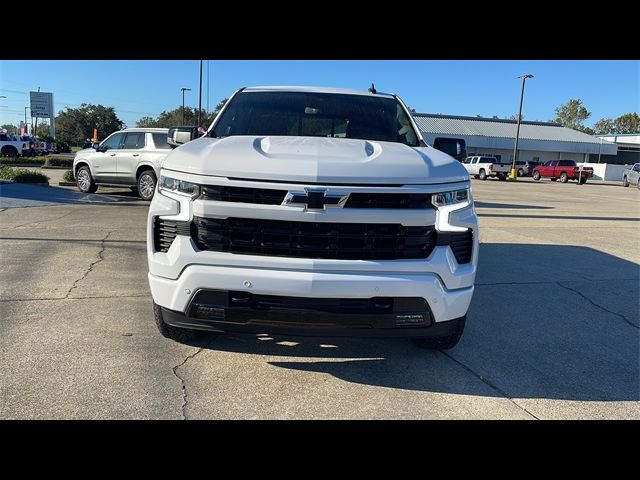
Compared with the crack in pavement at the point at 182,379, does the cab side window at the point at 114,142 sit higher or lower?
higher

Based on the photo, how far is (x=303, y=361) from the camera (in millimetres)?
3715

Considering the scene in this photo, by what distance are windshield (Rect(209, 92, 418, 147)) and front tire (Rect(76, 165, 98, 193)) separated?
445 inches

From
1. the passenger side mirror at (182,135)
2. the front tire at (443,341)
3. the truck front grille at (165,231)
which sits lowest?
the front tire at (443,341)

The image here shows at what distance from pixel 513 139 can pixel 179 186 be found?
2524 inches

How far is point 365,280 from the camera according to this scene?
9.84 ft

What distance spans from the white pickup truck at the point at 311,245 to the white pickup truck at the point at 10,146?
41.7 m

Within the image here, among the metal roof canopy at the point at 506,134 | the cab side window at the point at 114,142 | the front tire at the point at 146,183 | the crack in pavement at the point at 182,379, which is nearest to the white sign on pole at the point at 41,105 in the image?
the metal roof canopy at the point at 506,134

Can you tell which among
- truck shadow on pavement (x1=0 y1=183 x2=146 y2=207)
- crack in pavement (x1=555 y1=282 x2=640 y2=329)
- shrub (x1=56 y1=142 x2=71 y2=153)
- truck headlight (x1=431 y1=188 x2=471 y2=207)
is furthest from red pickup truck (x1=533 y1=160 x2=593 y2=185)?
shrub (x1=56 y1=142 x2=71 y2=153)

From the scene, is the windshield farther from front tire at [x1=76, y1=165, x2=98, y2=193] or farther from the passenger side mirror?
front tire at [x1=76, y1=165, x2=98, y2=193]

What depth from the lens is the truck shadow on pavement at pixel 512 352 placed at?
3488 millimetres

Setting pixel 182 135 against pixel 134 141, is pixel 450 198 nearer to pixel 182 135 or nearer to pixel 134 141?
pixel 182 135

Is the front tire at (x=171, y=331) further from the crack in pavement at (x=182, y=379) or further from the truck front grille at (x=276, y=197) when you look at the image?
the truck front grille at (x=276, y=197)
